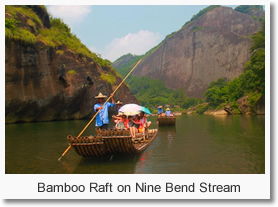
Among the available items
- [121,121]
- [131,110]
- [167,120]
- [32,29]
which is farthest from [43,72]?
[121,121]

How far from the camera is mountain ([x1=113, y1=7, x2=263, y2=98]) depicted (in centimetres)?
8700

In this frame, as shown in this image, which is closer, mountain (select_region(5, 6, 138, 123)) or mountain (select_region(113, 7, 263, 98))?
mountain (select_region(5, 6, 138, 123))

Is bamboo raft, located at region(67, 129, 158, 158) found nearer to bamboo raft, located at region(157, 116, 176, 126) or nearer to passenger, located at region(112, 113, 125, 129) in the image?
passenger, located at region(112, 113, 125, 129)

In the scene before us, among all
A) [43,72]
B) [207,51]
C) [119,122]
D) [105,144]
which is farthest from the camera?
[207,51]

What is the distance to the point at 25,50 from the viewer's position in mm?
24812

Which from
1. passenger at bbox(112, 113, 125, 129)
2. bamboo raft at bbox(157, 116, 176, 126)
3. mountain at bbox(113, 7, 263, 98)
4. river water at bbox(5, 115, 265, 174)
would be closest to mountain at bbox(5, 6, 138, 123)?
bamboo raft at bbox(157, 116, 176, 126)

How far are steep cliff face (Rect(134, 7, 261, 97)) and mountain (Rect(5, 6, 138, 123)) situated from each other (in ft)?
202

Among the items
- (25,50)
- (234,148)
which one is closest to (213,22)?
(25,50)

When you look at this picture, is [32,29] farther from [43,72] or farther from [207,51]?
[207,51]

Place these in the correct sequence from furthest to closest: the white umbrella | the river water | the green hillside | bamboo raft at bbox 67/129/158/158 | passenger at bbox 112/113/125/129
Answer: the green hillside < the white umbrella < passenger at bbox 112/113/125/129 < bamboo raft at bbox 67/129/158/158 < the river water

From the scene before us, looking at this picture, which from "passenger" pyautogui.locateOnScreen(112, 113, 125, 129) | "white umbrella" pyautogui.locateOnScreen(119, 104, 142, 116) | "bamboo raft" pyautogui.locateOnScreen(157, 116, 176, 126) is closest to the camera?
"passenger" pyautogui.locateOnScreen(112, 113, 125, 129)

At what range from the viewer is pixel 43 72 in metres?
27.3
